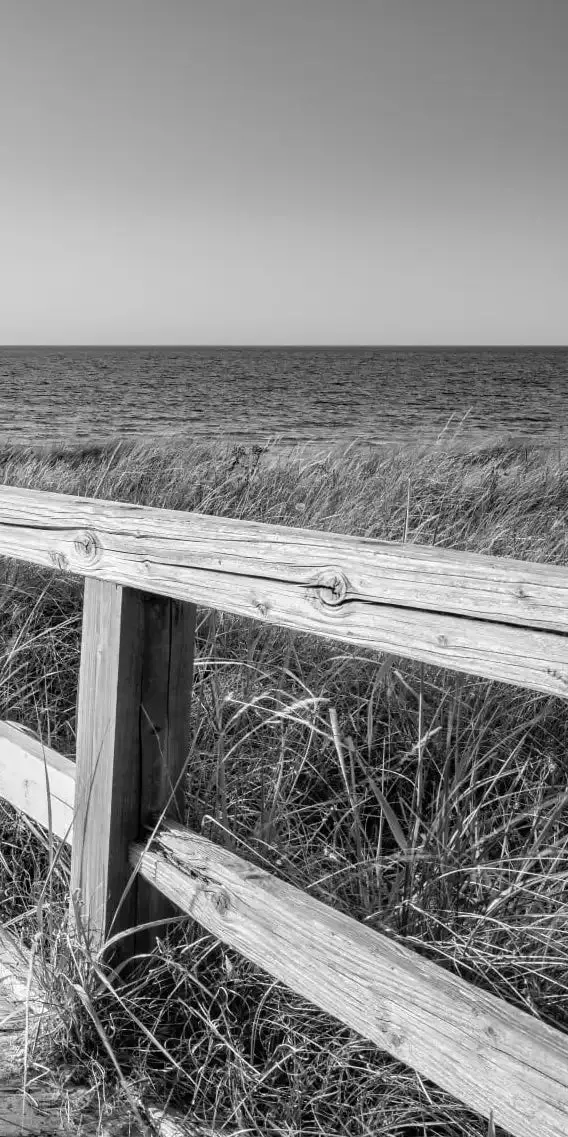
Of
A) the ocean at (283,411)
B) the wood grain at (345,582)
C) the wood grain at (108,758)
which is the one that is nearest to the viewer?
the wood grain at (345,582)

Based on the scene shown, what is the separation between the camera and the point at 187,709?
186 centimetres

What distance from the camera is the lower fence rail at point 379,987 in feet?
3.70

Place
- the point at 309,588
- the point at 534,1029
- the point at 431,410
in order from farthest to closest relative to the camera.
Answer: the point at 431,410 → the point at 309,588 → the point at 534,1029

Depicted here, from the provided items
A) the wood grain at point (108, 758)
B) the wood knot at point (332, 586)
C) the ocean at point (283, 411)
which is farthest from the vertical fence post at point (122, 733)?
the ocean at point (283, 411)

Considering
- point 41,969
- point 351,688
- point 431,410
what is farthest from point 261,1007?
point 431,410

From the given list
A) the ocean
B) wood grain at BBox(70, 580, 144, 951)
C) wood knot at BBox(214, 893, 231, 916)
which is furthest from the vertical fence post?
the ocean

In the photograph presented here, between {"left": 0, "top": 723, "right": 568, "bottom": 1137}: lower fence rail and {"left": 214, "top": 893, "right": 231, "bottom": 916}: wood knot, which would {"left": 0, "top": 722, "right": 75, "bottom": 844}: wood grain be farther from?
{"left": 214, "top": 893, "right": 231, "bottom": 916}: wood knot

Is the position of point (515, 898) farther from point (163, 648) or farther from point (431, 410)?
point (431, 410)

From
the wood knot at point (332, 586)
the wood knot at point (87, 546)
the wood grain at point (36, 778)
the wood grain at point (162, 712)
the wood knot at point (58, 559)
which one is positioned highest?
the wood knot at point (332, 586)

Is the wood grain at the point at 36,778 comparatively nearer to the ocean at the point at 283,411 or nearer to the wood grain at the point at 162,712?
the wood grain at the point at 162,712

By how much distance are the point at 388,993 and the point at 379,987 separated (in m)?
0.02

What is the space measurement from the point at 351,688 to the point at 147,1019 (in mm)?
1537

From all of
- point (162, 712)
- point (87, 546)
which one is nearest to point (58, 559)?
point (87, 546)

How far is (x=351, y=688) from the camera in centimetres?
312
